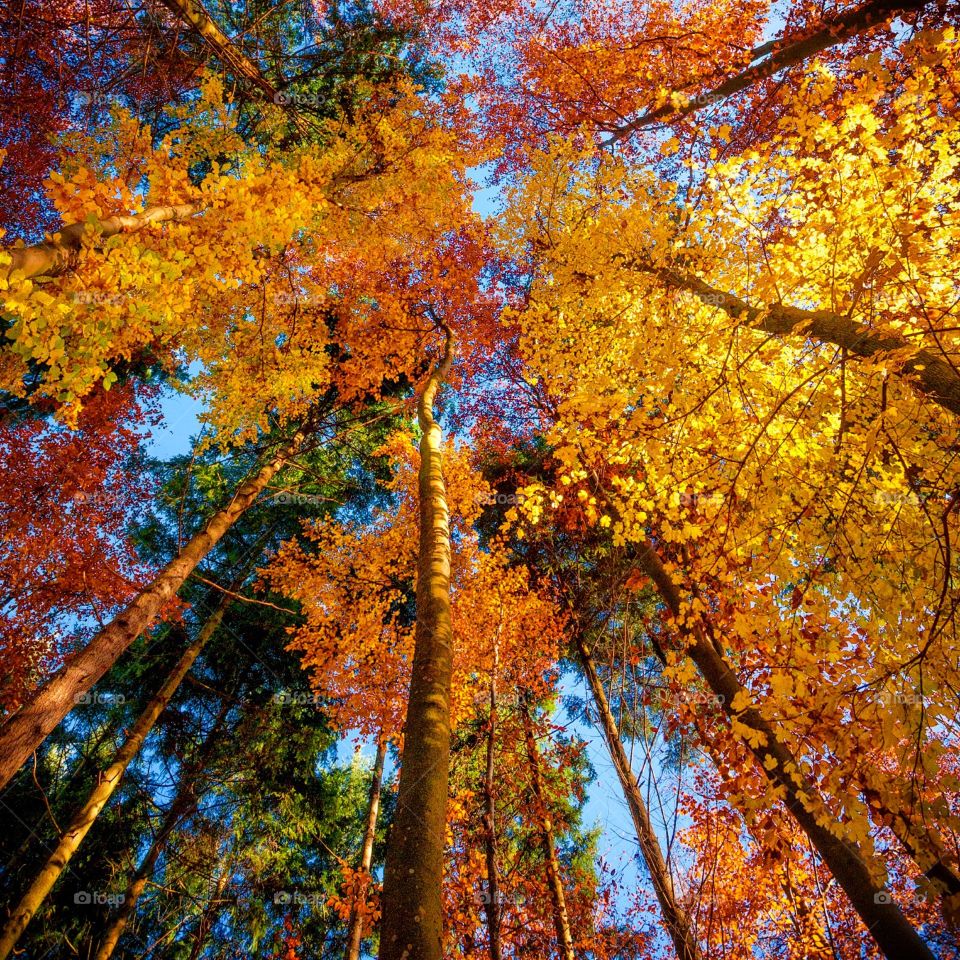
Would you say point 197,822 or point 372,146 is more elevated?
point 372,146

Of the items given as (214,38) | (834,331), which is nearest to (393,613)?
(834,331)

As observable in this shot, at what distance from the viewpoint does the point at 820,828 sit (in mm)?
3838

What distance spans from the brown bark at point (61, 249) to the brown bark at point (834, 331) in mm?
4818

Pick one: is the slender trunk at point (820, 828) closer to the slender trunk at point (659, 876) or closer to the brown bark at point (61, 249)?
the slender trunk at point (659, 876)

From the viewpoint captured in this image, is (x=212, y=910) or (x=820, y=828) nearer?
(x=820, y=828)

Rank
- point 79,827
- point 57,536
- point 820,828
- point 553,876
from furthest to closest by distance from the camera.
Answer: point 57,536
point 553,876
point 79,827
point 820,828

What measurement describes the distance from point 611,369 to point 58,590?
32.7 feet

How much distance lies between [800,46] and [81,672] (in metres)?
11.7

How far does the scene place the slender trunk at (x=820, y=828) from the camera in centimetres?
316

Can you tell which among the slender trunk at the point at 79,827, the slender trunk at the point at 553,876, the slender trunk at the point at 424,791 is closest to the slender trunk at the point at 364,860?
the slender trunk at the point at 79,827

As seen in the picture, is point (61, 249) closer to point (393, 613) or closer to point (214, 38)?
point (214, 38)

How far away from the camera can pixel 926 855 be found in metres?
2.53

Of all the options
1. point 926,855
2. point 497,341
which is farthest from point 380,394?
point 926,855

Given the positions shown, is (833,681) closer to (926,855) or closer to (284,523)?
(926,855)
